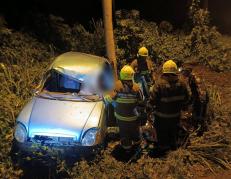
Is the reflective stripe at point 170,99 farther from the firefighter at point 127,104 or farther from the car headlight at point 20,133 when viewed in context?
the car headlight at point 20,133

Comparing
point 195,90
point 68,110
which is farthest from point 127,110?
point 195,90

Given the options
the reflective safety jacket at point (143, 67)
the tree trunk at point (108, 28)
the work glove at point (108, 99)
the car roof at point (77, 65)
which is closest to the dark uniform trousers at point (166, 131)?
the work glove at point (108, 99)

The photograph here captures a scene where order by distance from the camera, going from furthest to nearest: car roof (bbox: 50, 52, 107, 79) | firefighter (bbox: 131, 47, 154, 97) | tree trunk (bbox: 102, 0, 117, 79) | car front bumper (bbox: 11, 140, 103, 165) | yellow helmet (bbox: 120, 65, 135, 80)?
tree trunk (bbox: 102, 0, 117, 79) → firefighter (bbox: 131, 47, 154, 97) → car roof (bbox: 50, 52, 107, 79) → yellow helmet (bbox: 120, 65, 135, 80) → car front bumper (bbox: 11, 140, 103, 165)

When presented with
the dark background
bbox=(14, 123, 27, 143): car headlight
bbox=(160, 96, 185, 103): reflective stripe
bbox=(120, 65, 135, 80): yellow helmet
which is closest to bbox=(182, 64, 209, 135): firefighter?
bbox=(160, 96, 185, 103): reflective stripe

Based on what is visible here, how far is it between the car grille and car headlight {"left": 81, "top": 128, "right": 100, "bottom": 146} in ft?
0.70

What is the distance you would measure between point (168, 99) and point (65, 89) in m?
2.00

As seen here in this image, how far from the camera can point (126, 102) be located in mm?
7984

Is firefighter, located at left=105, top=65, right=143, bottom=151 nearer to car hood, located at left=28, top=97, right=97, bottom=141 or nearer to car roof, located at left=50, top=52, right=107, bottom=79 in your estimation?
car hood, located at left=28, top=97, right=97, bottom=141

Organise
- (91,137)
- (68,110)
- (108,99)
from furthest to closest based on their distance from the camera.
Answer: (108,99) < (68,110) < (91,137)

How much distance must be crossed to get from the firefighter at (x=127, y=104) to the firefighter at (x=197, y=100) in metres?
1.16

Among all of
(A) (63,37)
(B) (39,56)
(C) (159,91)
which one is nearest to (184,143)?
(C) (159,91)

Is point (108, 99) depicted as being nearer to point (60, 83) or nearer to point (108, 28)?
point (60, 83)

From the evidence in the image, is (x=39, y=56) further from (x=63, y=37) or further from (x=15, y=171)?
(x=15, y=171)

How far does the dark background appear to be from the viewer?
17.0 meters
